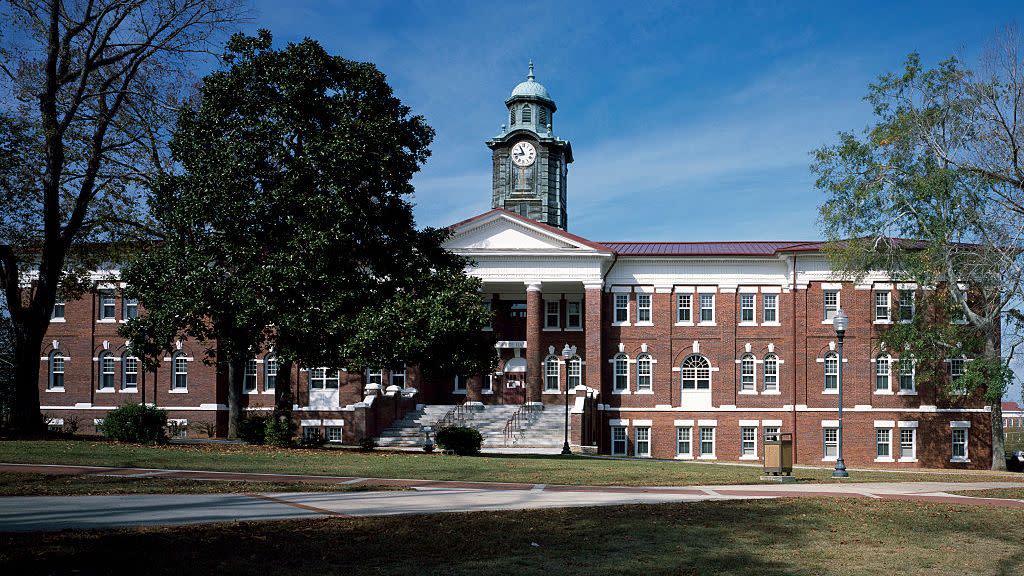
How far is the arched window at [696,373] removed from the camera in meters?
49.0

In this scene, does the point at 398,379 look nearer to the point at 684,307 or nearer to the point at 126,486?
the point at 684,307

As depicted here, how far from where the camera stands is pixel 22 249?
3114 cm

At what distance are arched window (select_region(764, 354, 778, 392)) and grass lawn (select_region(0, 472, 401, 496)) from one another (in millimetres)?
34343

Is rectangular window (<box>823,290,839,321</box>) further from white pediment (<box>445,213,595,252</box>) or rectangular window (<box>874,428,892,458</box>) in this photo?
white pediment (<box>445,213,595,252</box>)

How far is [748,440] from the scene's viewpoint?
48406 millimetres

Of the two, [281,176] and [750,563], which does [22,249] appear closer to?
[281,176]

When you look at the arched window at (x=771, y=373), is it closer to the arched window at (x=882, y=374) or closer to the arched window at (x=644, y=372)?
the arched window at (x=882, y=374)

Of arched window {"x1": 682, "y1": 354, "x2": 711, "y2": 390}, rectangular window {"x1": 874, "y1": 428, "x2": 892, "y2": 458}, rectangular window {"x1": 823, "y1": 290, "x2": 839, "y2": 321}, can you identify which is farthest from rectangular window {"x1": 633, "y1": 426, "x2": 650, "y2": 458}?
rectangular window {"x1": 874, "y1": 428, "x2": 892, "y2": 458}

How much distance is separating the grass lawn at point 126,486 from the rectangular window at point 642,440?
32070 mm

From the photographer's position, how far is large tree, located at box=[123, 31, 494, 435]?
94.2 ft

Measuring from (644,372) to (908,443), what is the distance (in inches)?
531

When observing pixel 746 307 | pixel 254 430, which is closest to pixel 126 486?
pixel 254 430

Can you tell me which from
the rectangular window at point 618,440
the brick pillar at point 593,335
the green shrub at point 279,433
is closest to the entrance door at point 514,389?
the brick pillar at point 593,335

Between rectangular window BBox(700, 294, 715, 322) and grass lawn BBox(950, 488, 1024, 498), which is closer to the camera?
grass lawn BBox(950, 488, 1024, 498)
